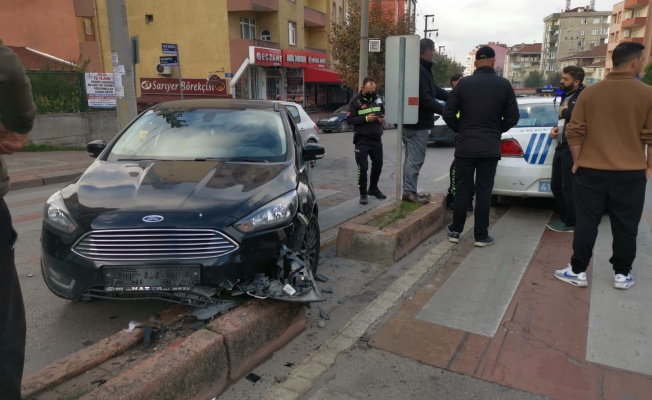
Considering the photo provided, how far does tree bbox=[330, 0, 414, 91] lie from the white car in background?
980 inches

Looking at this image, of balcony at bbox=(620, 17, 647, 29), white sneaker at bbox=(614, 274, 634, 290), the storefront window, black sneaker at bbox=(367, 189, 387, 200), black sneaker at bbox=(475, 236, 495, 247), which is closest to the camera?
white sneaker at bbox=(614, 274, 634, 290)

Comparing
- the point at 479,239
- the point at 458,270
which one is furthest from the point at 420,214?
the point at 458,270

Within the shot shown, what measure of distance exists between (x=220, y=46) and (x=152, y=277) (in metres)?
25.3

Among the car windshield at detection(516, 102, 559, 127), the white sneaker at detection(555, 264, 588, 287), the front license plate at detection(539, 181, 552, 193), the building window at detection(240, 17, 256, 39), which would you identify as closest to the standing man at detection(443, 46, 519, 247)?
the white sneaker at detection(555, 264, 588, 287)

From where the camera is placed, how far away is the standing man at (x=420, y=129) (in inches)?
240

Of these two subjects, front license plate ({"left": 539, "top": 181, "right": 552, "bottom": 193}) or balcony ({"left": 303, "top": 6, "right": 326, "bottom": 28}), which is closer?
front license plate ({"left": 539, "top": 181, "right": 552, "bottom": 193})

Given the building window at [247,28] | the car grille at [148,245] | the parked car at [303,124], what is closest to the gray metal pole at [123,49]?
the parked car at [303,124]

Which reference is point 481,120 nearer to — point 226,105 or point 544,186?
point 544,186

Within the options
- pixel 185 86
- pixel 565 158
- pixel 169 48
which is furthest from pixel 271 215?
pixel 185 86

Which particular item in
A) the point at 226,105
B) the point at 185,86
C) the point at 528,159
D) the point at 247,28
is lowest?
the point at 528,159

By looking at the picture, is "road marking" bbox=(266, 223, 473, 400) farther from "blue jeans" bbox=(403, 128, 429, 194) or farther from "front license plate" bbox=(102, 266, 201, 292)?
"blue jeans" bbox=(403, 128, 429, 194)

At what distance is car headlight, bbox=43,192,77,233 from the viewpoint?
10.4 feet

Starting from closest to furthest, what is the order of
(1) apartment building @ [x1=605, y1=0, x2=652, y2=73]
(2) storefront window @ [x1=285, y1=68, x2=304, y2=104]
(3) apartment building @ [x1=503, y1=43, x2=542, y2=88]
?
(2) storefront window @ [x1=285, y1=68, x2=304, y2=104]
(1) apartment building @ [x1=605, y1=0, x2=652, y2=73]
(3) apartment building @ [x1=503, y1=43, x2=542, y2=88]

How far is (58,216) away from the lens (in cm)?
328
